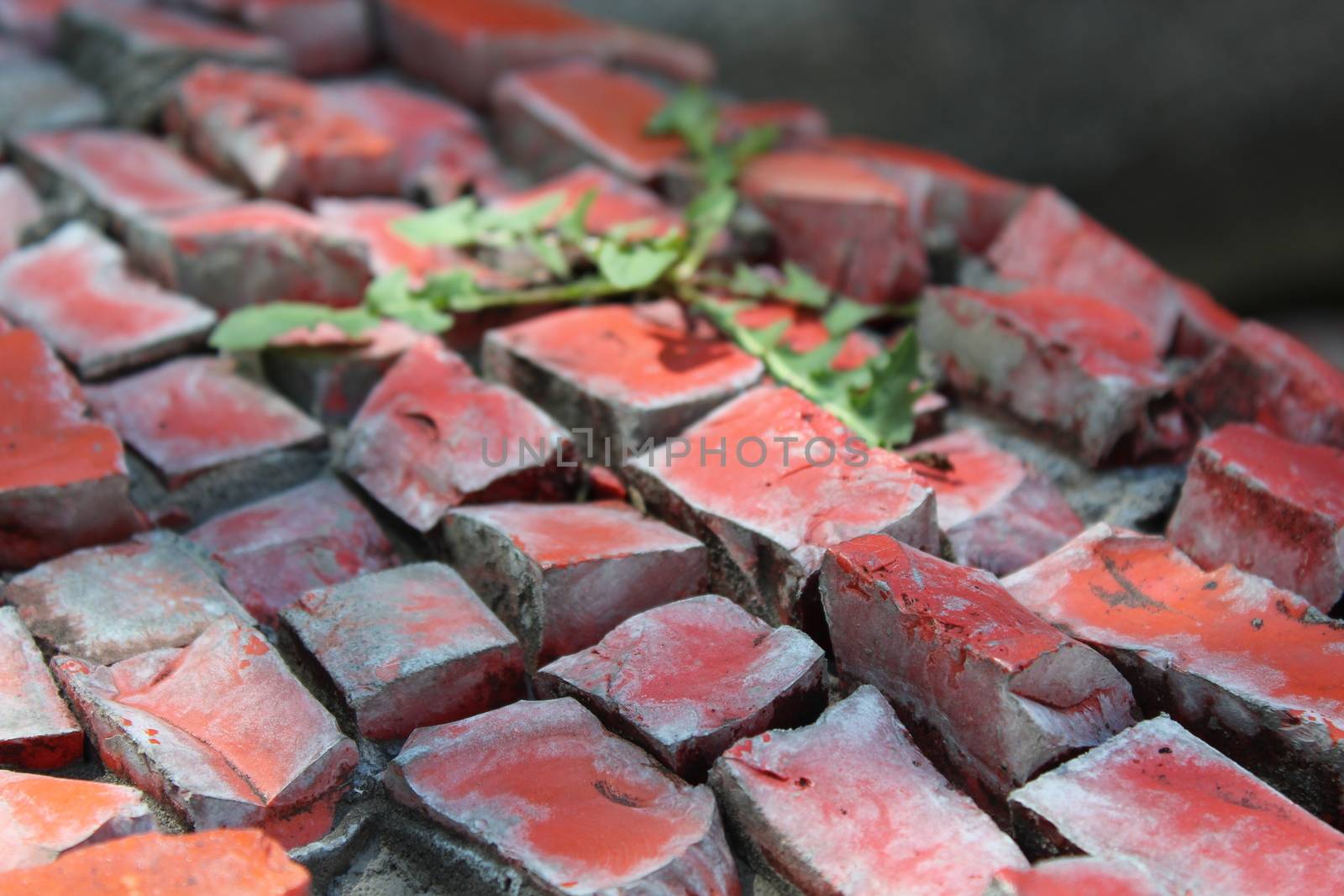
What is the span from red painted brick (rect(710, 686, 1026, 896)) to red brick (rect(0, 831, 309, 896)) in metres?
0.38

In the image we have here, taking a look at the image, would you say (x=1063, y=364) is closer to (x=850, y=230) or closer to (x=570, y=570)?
(x=850, y=230)

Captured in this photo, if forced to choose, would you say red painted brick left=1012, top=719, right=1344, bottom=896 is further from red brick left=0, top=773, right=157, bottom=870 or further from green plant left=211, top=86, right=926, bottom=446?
red brick left=0, top=773, right=157, bottom=870

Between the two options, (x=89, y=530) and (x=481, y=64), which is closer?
(x=89, y=530)

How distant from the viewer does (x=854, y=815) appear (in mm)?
1124

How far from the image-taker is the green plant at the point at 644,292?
171cm

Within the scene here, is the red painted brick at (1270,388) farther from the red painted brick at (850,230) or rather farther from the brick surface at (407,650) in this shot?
the brick surface at (407,650)

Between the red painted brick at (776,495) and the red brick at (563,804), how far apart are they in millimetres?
269

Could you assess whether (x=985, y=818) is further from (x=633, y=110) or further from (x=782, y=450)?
(x=633, y=110)

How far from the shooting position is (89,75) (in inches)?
99.5

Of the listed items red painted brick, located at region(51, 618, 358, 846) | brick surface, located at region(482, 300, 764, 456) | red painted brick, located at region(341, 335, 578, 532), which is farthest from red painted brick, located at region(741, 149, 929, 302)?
red painted brick, located at region(51, 618, 358, 846)

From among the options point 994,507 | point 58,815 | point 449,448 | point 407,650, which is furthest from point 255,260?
point 994,507

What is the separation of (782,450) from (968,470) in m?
0.27

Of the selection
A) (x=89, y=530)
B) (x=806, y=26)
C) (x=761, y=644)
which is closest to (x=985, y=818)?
(x=761, y=644)

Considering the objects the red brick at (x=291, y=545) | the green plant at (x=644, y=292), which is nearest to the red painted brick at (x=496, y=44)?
the green plant at (x=644, y=292)
